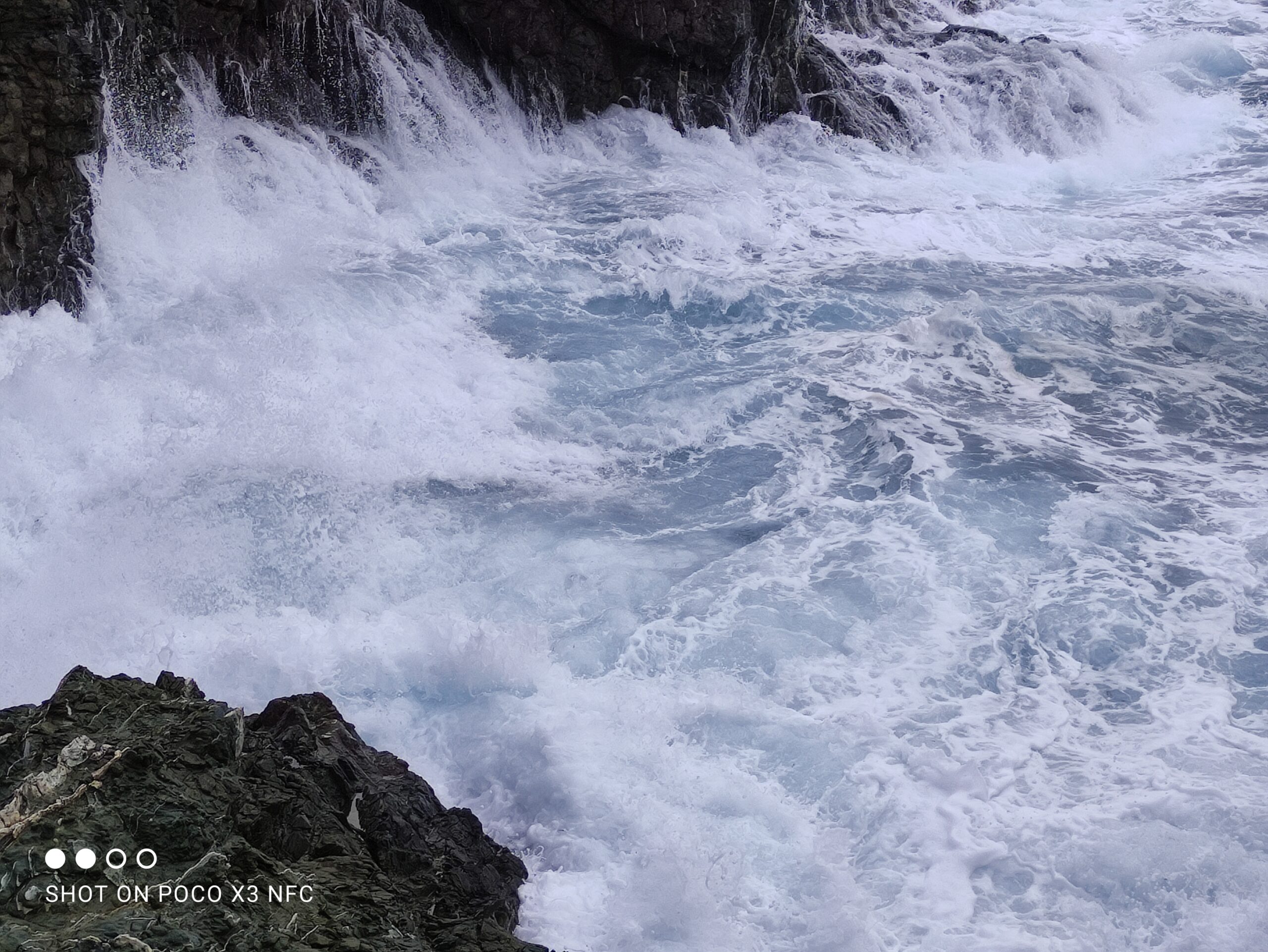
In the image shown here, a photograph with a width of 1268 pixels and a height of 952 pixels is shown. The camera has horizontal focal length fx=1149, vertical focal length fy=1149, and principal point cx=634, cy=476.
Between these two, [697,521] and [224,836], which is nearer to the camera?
[224,836]

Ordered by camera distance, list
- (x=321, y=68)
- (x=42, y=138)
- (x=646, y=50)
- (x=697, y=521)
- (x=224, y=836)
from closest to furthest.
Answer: (x=224, y=836)
(x=697, y=521)
(x=42, y=138)
(x=321, y=68)
(x=646, y=50)

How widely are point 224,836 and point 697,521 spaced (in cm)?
417

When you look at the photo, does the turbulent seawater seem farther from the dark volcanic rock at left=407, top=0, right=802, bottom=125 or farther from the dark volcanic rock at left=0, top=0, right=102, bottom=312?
the dark volcanic rock at left=407, top=0, right=802, bottom=125

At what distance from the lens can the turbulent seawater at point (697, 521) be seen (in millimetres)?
4973

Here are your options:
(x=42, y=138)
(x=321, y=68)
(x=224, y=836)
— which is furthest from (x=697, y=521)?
(x=321, y=68)

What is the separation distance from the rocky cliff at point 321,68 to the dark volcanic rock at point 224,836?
522 cm

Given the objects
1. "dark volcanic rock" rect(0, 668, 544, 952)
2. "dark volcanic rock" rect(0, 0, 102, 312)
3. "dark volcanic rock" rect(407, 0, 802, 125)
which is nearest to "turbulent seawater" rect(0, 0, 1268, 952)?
"dark volcanic rock" rect(0, 0, 102, 312)

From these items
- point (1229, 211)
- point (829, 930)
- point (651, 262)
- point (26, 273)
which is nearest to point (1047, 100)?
point (1229, 211)

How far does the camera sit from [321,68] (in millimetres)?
12156

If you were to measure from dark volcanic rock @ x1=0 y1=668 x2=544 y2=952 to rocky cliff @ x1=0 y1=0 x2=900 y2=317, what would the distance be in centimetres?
522

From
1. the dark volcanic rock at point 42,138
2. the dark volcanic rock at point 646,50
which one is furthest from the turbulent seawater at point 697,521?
the dark volcanic rock at point 646,50

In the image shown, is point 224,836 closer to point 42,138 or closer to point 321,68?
point 42,138

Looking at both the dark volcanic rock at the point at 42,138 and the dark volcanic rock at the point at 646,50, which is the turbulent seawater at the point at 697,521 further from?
the dark volcanic rock at the point at 646,50

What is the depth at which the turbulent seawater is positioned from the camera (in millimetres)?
4973
